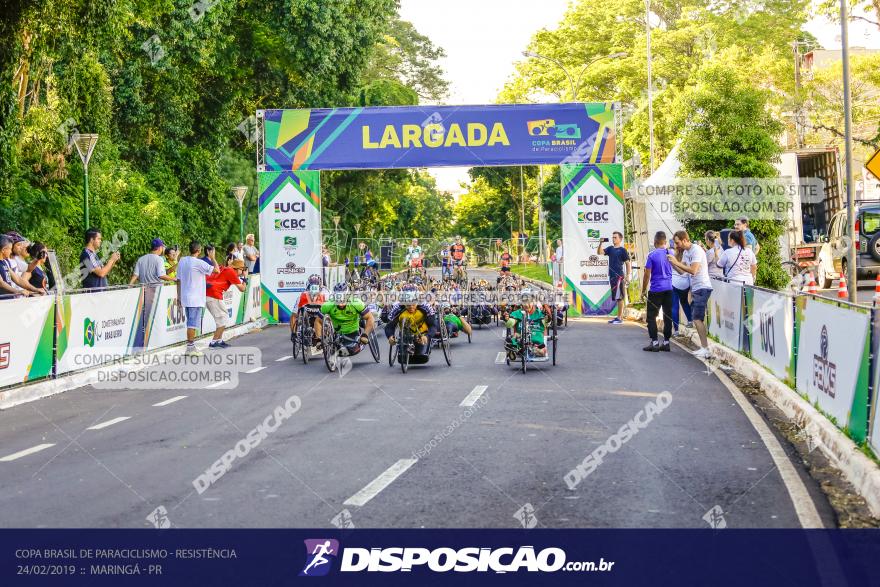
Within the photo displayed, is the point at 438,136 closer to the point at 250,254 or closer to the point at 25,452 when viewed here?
the point at 250,254

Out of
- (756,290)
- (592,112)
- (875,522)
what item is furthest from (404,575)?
(592,112)

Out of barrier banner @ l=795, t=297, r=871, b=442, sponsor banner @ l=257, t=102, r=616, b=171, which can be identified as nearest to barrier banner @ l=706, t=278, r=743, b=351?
barrier banner @ l=795, t=297, r=871, b=442

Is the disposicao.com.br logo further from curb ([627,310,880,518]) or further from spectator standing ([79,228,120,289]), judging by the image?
spectator standing ([79,228,120,289])

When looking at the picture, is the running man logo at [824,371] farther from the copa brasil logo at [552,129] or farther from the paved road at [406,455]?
the copa brasil logo at [552,129]

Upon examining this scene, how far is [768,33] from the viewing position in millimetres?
52188

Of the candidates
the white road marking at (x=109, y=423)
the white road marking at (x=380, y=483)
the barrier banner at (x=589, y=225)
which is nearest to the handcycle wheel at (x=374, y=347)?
the white road marking at (x=109, y=423)

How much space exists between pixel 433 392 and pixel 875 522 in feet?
22.8

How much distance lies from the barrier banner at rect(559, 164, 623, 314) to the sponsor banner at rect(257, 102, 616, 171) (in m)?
0.46

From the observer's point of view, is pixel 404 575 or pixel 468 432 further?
pixel 468 432

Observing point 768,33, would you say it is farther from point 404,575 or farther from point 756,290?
point 404,575

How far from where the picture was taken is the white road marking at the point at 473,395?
11.9 metres

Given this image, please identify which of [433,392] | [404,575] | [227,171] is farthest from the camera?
[227,171]

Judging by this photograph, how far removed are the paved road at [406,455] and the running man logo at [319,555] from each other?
17.1 inches

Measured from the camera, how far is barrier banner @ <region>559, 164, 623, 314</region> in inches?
1035
